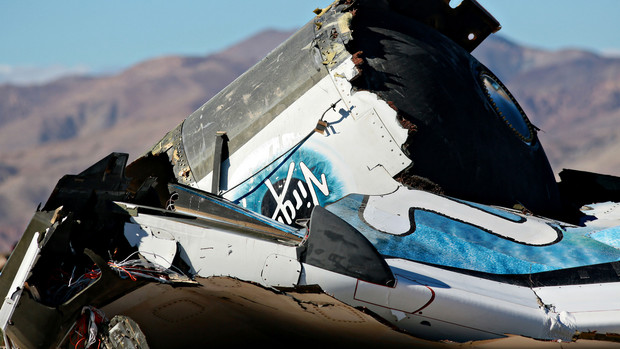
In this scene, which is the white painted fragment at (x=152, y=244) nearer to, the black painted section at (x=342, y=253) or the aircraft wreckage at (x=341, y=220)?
the aircraft wreckage at (x=341, y=220)

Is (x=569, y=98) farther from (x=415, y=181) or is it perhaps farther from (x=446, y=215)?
(x=446, y=215)

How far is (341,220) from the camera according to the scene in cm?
667

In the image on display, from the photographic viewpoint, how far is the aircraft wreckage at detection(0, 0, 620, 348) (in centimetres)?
648

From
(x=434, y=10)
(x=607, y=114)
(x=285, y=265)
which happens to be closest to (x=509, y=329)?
(x=285, y=265)

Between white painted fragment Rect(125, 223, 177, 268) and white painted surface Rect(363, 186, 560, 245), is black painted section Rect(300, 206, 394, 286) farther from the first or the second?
white painted surface Rect(363, 186, 560, 245)

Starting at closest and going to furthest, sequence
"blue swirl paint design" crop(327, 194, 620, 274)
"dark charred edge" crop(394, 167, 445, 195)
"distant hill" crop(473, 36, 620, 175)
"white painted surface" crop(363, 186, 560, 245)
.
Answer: "blue swirl paint design" crop(327, 194, 620, 274)
"white painted surface" crop(363, 186, 560, 245)
"dark charred edge" crop(394, 167, 445, 195)
"distant hill" crop(473, 36, 620, 175)

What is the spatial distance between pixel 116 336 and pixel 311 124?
3924mm

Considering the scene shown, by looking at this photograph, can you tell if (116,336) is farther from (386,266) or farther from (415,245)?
(415,245)

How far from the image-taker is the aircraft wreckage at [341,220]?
21.2 feet

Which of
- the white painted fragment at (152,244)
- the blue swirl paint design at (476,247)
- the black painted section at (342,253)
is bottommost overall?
the white painted fragment at (152,244)

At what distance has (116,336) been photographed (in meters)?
6.19

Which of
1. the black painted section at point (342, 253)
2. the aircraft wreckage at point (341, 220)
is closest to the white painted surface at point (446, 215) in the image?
the aircraft wreckage at point (341, 220)

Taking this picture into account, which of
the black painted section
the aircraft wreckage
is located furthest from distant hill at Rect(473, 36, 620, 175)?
the black painted section

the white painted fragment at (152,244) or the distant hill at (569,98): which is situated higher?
the distant hill at (569,98)
